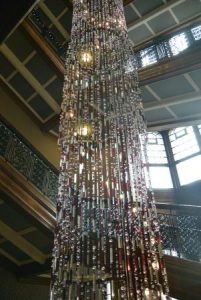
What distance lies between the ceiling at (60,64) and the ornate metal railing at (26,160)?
83.9 inches

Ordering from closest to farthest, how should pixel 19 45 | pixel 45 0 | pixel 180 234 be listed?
1. pixel 180 234
2. pixel 19 45
3. pixel 45 0

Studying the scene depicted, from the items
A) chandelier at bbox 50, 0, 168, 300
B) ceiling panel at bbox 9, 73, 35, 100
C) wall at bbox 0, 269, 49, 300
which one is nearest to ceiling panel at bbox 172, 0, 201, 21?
chandelier at bbox 50, 0, 168, 300

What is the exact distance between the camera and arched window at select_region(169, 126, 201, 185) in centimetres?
941

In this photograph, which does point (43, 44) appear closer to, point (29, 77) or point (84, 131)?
point (29, 77)

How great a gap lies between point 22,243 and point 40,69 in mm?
4080

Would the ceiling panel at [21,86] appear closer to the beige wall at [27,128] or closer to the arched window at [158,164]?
the beige wall at [27,128]

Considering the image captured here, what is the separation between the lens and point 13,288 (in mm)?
6594

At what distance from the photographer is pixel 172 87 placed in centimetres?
761

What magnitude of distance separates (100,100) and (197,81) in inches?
144

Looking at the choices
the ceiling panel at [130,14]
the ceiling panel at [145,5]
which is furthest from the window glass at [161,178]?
the ceiling panel at [145,5]

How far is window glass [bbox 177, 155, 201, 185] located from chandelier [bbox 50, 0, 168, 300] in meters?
5.42

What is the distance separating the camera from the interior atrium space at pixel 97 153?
3078 mm

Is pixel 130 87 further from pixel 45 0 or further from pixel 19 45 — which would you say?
pixel 45 0

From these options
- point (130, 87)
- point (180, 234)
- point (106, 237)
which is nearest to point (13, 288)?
point (180, 234)
